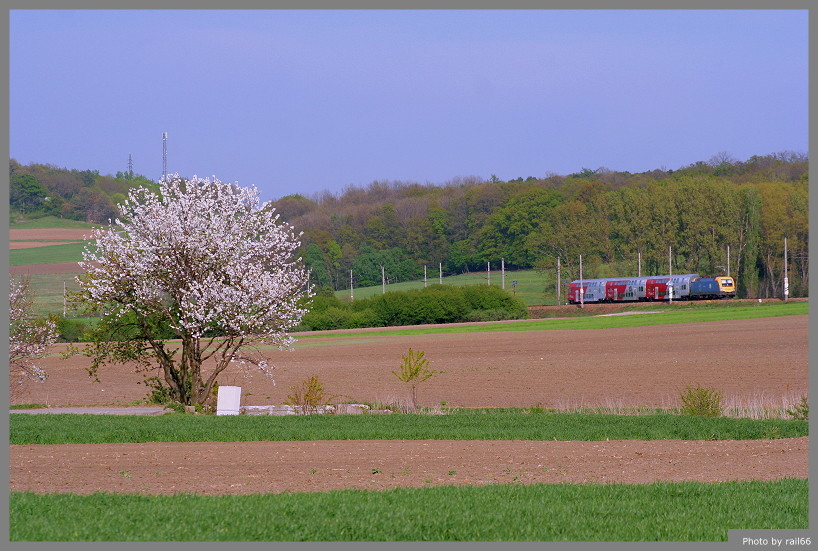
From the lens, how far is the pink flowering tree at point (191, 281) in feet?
71.4

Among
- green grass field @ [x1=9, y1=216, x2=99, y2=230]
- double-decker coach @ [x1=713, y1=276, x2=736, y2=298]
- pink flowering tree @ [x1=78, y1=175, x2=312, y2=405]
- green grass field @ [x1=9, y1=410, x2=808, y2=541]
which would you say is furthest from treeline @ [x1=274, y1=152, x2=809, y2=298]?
green grass field @ [x1=9, y1=410, x2=808, y2=541]

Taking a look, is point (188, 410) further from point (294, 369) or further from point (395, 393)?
point (294, 369)

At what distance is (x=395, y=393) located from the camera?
28.7m

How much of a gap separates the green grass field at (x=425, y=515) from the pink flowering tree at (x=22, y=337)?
18.7m

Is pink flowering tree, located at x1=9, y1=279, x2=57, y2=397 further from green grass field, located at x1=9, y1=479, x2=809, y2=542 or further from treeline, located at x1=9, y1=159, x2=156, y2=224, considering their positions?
treeline, located at x1=9, y1=159, x2=156, y2=224

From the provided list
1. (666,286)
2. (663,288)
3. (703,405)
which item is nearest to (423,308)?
(663,288)

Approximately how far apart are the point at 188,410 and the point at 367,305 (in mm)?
53579

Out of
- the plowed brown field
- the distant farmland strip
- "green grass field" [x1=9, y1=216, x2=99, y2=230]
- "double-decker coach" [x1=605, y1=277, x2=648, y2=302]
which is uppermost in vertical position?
"green grass field" [x1=9, y1=216, x2=99, y2=230]

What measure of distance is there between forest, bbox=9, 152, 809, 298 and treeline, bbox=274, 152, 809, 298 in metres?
0.16

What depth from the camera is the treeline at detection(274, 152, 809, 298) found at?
291 feet

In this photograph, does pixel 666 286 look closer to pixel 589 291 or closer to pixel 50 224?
pixel 589 291

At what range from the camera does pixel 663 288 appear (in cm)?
7619

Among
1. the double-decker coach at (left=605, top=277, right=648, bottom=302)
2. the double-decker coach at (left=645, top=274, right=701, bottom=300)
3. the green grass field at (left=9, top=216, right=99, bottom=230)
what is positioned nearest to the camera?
the double-decker coach at (left=645, top=274, right=701, bottom=300)

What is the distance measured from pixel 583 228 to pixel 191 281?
82274 mm
